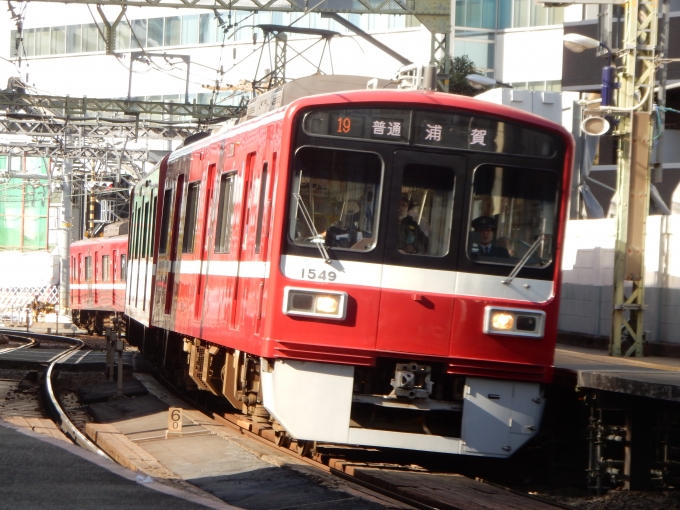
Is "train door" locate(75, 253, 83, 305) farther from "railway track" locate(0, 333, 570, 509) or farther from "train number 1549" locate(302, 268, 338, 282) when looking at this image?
"train number 1549" locate(302, 268, 338, 282)

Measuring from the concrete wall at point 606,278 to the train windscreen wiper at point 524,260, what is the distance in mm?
6543

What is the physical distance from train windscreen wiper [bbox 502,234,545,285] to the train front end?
0.02m

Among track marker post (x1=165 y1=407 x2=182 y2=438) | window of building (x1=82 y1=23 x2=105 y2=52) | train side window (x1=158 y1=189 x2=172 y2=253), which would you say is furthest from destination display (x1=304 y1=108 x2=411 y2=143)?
window of building (x1=82 y1=23 x2=105 y2=52)

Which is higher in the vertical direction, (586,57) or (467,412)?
(586,57)

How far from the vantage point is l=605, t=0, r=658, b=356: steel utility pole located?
14125 mm

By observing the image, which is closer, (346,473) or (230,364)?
(346,473)

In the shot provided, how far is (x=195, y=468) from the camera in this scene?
9039 millimetres

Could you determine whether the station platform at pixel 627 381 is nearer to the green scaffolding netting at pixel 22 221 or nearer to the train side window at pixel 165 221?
the train side window at pixel 165 221

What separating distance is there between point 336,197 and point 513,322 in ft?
5.36

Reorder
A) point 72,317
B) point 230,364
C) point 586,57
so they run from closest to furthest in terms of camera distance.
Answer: point 230,364 → point 586,57 → point 72,317

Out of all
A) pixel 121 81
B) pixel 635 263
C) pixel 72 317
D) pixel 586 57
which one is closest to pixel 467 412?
pixel 635 263

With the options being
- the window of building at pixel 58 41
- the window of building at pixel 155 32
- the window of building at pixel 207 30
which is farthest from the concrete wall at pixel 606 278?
the window of building at pixel 58 41

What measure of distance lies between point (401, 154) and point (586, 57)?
20352mm

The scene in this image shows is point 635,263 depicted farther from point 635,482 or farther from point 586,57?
point 586,57
